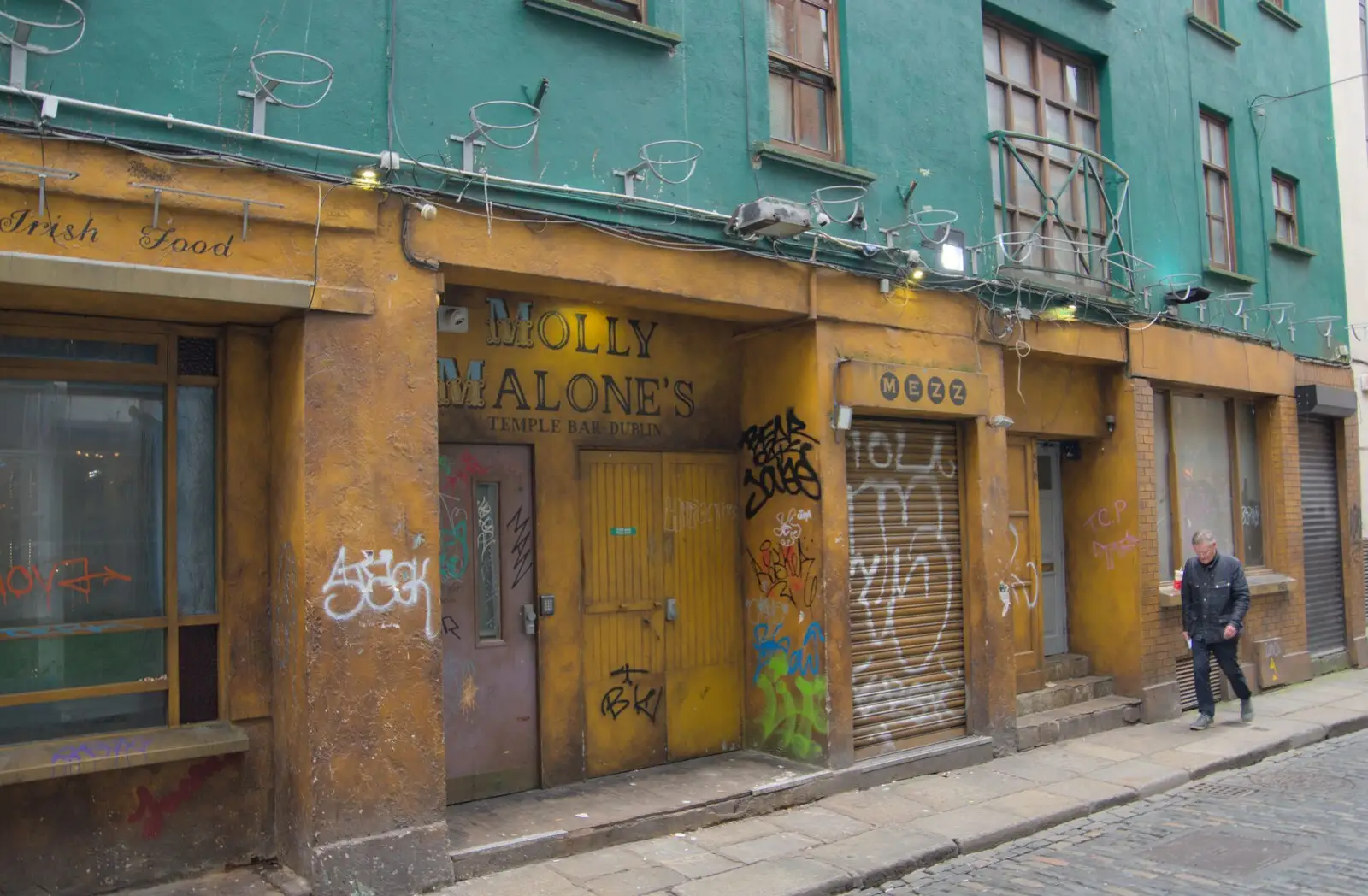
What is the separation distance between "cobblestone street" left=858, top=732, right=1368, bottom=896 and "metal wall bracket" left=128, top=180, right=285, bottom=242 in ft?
15.6

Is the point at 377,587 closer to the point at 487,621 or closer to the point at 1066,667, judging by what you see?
the point at 487,621

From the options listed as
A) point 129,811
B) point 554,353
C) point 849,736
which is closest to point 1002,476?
point 849,736

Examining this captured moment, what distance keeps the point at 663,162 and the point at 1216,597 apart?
649 cm

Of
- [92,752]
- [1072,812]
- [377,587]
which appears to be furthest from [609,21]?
[1072,812]

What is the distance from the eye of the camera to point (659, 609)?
758 centimetres

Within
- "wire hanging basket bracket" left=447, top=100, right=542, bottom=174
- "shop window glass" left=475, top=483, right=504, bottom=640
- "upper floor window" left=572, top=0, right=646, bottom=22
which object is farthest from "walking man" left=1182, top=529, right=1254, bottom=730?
"wire hanging basket bracket" left=447, top=100, right=542, bottom=174

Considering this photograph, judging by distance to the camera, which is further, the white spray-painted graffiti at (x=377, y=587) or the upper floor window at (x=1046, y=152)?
the upper floor window at (x=1046, y=152)

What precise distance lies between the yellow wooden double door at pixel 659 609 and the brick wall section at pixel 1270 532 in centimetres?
454

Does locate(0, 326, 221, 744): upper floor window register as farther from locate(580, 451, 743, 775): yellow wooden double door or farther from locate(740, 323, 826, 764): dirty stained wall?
locate(740, 323, 826, 764): dirty stained wall

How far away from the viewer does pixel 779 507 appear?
777 centimetres

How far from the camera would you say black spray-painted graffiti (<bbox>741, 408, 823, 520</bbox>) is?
755cm

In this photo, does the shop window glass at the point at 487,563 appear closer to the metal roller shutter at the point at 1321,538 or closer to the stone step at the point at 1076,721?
the stone step at the point at 1076,721

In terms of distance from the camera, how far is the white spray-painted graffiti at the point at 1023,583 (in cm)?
966

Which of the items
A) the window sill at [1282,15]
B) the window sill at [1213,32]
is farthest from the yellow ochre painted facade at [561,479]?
the window sill at [1282,15]
